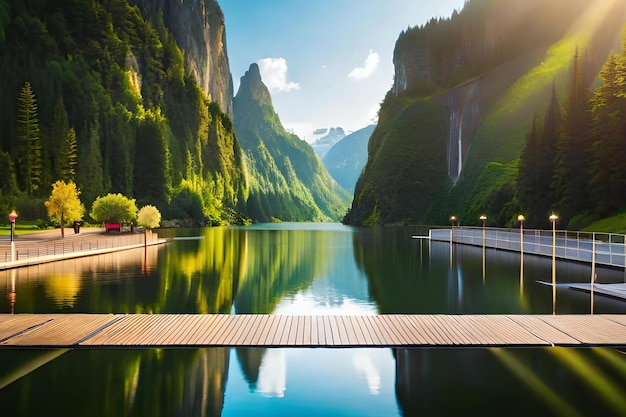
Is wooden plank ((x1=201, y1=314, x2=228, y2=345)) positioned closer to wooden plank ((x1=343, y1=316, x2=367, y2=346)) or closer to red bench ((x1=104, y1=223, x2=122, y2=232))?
wooden plank ((x1=343, y1=316, x2=367, y2=346))

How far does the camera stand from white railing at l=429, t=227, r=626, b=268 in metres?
32.1

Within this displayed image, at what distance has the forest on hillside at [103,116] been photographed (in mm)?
101562

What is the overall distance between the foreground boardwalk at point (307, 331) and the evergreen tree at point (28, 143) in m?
89.3

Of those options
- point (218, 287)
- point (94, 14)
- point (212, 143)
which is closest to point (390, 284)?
point (218, 287)

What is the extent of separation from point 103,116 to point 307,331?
121 meters

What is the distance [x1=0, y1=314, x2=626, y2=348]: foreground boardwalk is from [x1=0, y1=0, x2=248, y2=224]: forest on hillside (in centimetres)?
7671

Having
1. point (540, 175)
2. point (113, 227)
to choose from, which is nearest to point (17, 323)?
point (113, 227)

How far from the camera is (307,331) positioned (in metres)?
15.5

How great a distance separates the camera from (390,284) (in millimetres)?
27703

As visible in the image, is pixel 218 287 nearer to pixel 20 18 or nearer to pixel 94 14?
pixel 20 18

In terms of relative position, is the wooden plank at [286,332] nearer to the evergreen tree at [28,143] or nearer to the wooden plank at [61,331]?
the wooden plank at [61,331]

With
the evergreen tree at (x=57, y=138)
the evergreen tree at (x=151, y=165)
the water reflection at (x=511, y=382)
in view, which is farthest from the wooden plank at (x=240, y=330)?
the evergreen tree at (x=151, y=165)

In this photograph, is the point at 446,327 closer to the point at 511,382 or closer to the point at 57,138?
the point at 511,382

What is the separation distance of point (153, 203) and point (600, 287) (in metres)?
118
